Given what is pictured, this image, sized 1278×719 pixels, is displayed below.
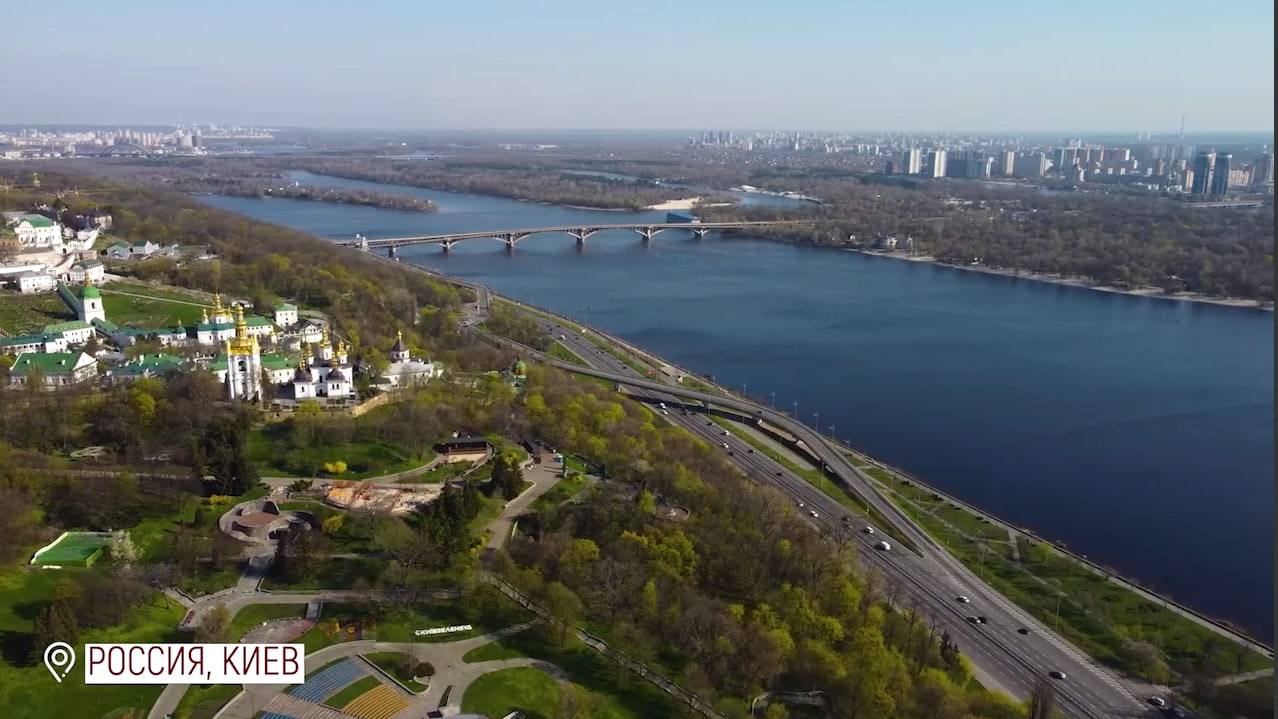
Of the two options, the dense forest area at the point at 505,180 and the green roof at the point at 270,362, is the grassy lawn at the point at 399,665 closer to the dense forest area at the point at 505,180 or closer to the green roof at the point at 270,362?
the green roof at the point at 270,362

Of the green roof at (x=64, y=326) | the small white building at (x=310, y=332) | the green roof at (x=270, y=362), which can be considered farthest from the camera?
the small white building at (x=310, y=332)

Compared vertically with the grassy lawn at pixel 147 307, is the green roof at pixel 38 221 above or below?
above

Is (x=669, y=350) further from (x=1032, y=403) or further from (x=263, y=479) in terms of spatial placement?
(x=263, y=479)

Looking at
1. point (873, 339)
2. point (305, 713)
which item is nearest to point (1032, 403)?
point (873, 339)

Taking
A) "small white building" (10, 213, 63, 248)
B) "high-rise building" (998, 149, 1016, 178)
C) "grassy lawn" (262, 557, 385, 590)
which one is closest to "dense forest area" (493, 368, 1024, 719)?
"grassy lawn" (262, 557, 385, 590)

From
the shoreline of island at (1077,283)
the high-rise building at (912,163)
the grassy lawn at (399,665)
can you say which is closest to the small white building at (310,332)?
the grassy lawn at (399,665)

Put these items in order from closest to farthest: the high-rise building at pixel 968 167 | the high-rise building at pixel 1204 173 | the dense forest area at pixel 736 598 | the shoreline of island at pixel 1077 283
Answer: the dense forest area at pixel 736 598
the shoreline of island at pixel 1077 283
the high-rise building at pixel 1204 173
the high-rise building at pixel 968 167
